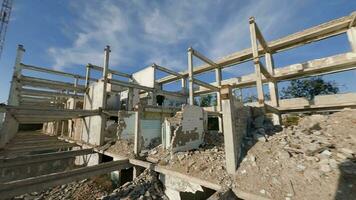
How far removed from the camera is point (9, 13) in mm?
25422

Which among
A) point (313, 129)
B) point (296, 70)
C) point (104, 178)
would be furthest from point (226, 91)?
point (296, 70)

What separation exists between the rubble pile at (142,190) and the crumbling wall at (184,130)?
55.5 inches

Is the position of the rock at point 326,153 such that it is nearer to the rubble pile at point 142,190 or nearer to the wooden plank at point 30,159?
the rubble pile at point 142,190

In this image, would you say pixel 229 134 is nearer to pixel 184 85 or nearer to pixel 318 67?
pixel 318 67

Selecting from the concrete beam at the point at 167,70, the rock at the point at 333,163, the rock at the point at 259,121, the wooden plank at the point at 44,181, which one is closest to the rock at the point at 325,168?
the rock at the point at 333,163

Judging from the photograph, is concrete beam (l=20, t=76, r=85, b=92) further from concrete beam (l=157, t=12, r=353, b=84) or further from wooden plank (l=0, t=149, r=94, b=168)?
concrete beam (l=157, t=12, r=353, b=84)

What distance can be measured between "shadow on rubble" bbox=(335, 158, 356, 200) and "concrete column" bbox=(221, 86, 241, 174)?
2.18m

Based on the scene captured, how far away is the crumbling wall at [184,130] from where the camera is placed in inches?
275

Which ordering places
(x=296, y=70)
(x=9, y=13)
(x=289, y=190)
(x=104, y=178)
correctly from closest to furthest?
(x=289, y=190) < (x=104, y=178) < (x=296, y=70) < (x=9, y=13)

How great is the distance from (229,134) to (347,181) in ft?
8.76

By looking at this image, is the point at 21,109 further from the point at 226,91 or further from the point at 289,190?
the point at 289,190

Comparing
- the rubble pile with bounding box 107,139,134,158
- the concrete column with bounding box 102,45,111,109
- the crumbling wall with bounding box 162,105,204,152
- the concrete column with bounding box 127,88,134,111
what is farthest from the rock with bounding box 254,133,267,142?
the concrete column with bounding box 127,88,134,111

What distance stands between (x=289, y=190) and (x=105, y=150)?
31.6 ft

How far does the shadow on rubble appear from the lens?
10.8 feet
